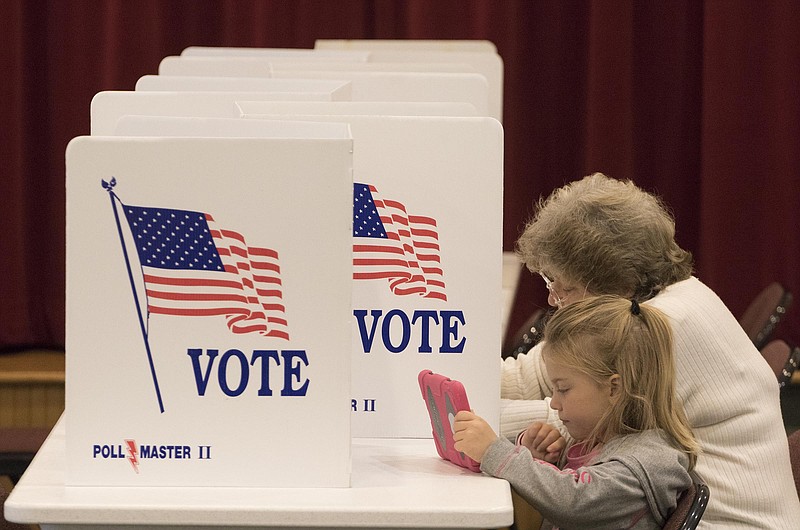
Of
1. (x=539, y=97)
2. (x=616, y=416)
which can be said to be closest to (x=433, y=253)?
(x=616, y=416)

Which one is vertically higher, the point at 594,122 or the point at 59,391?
the point at 594,122

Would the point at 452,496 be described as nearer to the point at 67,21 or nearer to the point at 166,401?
the point at 166,401

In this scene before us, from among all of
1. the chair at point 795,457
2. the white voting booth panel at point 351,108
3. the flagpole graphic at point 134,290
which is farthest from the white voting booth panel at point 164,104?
the chair at point 795,457

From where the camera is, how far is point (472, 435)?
1.69 metres

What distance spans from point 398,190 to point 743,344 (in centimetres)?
68

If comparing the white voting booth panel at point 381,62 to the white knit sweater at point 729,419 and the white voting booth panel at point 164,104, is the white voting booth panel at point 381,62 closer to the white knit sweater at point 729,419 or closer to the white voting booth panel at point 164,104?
the white voting booth panel at point 164,104

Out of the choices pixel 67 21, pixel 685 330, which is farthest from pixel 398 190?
pixel 67 21

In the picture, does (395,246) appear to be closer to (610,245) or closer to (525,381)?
(610,245)

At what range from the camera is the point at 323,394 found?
1.57m

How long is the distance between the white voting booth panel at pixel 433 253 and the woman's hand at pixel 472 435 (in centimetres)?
12

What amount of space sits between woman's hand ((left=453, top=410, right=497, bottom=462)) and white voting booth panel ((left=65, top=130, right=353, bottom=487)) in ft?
0.64

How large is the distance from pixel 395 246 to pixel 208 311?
1.25 ft

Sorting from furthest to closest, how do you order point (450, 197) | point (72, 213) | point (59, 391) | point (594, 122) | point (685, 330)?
point (594, 122), point (59, 391), point (685, 330), point (450, 197), point (72, 213)

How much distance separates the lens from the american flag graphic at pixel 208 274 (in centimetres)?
155
